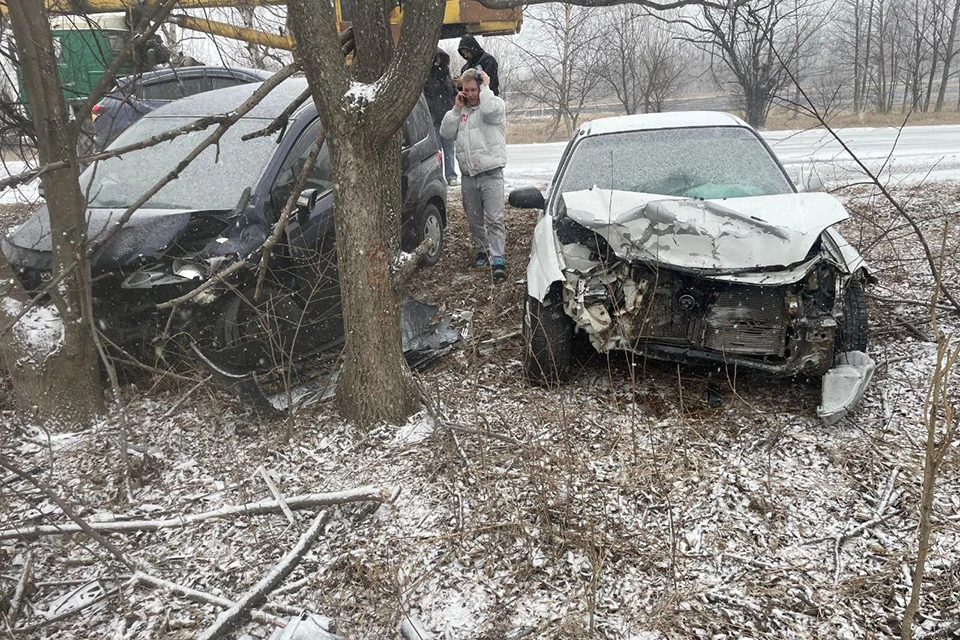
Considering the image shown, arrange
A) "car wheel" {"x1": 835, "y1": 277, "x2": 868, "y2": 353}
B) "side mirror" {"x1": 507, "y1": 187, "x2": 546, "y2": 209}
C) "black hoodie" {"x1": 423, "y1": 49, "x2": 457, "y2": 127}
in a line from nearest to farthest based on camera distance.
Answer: "car wheel" {"x1": 835, "y1": 277, "x2": 868, "y2": 353} → "side mirror" {"x1": 507, "y1": 187, "x2": 546, "y2": 209} → "black hoodie" {"x1": 423, "y1": 49, "x2": 457, "y2": 127}

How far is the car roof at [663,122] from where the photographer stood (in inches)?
194

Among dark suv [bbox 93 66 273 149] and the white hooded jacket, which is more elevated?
dark suv [bbox 93 66 273 149]

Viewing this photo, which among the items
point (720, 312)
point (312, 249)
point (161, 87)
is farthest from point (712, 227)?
point (161, 87)

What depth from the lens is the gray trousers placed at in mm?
6129

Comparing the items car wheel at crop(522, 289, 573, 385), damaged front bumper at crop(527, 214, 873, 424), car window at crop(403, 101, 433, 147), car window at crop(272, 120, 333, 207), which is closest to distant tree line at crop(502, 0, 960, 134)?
car window at crop(403, 101, 433, 147)

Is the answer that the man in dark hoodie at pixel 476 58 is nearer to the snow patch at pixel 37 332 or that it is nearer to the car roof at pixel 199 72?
the car roof at pixel 199 72

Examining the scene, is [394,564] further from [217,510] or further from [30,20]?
[30,20]

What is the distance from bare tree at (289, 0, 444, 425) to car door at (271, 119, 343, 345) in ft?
2.59

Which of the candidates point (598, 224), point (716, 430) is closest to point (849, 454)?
point (716, 430)

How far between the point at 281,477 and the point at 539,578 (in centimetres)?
156

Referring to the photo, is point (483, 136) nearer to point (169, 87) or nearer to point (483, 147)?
point (483, 147)

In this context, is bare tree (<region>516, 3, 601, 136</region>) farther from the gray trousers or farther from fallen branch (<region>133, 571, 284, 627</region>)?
fallen branch (<region>133, 571, 284, 627</region>)

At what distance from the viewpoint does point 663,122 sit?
16.5 feet

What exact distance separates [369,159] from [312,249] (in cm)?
138
